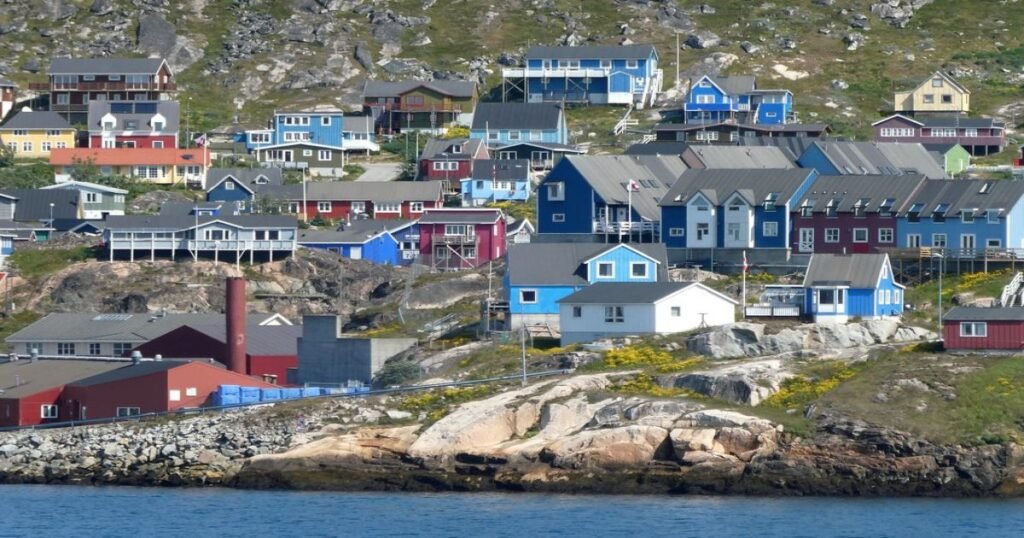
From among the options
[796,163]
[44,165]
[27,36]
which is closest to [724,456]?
[796,163]

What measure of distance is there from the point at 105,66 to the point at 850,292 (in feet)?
234

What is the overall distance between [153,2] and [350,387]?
78838 mm

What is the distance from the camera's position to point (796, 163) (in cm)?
12825

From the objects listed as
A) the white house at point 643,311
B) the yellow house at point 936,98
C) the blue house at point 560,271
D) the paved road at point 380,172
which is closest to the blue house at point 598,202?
the blue house at point 560,271

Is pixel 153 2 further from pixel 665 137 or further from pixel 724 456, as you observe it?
pixel 724 456

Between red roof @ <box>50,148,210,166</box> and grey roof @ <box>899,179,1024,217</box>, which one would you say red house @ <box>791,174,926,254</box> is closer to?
grey roof @ <box>899,179,1024,217</box>

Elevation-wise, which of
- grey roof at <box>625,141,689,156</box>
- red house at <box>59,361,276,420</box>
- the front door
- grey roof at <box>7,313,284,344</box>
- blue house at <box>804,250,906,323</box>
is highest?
grey roof at <box>625,141,689,156</box>

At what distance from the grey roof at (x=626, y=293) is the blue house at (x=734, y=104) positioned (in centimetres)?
4892

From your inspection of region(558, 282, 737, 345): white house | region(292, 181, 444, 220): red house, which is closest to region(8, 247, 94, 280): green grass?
region(292, 181, 444, 220): red house

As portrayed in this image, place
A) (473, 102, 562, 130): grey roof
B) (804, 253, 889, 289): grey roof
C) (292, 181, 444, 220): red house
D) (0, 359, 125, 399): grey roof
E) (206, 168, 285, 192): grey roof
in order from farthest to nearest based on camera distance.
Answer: (473, 102, 562, 130): grey roof → (206, 168, 285, 192): grey roof → (292, 181, 444, 220): red house → (0, 359, 125, 399): grey roof → (804, 253, 889, 289): grey roof

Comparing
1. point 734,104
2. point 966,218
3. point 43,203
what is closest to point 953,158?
point 734,104

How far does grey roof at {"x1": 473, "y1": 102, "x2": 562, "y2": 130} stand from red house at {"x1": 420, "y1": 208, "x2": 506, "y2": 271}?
21.4 meters

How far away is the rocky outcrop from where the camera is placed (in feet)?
316

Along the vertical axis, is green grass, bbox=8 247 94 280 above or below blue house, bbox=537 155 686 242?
below
